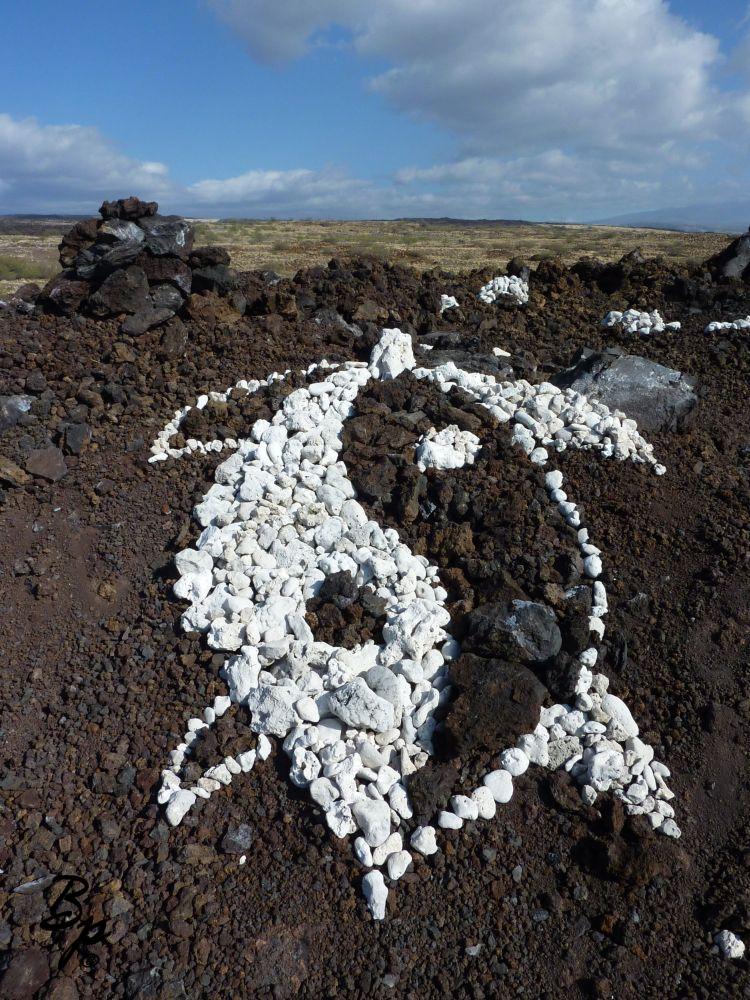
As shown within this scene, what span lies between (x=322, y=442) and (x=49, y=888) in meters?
3.87

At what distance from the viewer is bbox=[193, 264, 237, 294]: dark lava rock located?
8523 mm

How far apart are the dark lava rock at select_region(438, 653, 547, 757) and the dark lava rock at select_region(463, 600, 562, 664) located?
0.16 m

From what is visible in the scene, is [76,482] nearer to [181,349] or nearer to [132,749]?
[181,349]

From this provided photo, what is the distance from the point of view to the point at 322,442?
6039 mm

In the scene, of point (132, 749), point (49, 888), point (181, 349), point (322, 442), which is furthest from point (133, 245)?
point (49, 888)

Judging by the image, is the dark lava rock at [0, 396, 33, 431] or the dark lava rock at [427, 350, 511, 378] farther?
the dark lava rock at [427, 350, 511, 378]

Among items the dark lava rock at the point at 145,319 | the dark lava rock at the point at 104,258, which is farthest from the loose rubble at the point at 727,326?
the dark lava rock at the point at 104,258

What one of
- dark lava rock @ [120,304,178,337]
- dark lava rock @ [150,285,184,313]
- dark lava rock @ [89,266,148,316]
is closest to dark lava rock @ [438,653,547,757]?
dark lava rock @ [120,304,178,337]

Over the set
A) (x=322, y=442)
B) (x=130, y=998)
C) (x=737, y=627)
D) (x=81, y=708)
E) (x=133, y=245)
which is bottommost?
(x=130, y=998)

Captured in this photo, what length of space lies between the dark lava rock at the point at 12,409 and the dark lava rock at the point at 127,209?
3436 mm

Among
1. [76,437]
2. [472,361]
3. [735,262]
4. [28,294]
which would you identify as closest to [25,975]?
[76,437]

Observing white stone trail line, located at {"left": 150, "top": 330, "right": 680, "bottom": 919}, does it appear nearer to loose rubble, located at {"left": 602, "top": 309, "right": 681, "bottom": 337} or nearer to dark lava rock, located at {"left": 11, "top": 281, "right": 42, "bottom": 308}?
loose rubble, located at {"left": 602, "top": 309, "right": 681, "bottom": 337}

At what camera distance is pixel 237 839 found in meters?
3.72

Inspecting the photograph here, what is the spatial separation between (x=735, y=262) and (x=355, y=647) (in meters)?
9.63
